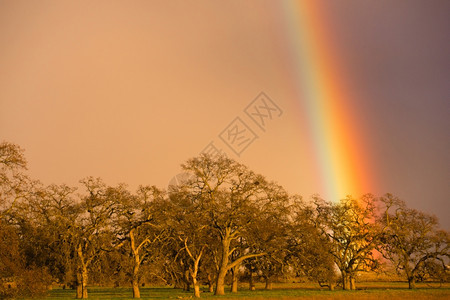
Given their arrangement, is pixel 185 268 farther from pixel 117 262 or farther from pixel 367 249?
pixel 367 249

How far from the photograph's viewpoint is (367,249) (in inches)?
2403

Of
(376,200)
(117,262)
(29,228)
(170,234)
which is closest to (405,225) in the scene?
(376,200)

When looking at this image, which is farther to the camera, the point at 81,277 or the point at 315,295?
the point at 81,277

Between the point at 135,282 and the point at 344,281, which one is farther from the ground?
the point at 344,281

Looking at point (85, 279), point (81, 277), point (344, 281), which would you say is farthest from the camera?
point (344, 281)

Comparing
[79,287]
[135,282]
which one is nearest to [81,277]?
[79,287]

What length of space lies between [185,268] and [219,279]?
9.45 metres

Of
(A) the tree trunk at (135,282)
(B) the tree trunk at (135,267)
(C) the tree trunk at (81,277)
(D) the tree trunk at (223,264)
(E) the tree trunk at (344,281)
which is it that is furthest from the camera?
(E) the tree trunk at (344,281)

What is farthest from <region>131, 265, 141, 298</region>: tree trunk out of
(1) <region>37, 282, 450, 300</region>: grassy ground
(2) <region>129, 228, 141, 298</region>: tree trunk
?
(1) <region>37, 282, 450, 300</region>: grassy ground

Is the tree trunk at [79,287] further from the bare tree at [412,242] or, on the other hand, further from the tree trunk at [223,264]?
the bare tree at [412,242]

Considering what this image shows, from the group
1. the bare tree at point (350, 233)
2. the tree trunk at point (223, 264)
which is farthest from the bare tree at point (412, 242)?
the tree trunk at point (223, 264)

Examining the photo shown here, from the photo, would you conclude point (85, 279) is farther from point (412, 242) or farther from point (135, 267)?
point (412, 242)

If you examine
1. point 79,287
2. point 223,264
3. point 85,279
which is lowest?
point 79,287

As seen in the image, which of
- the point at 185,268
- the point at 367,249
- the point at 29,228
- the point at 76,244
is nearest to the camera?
the point at 29,228
